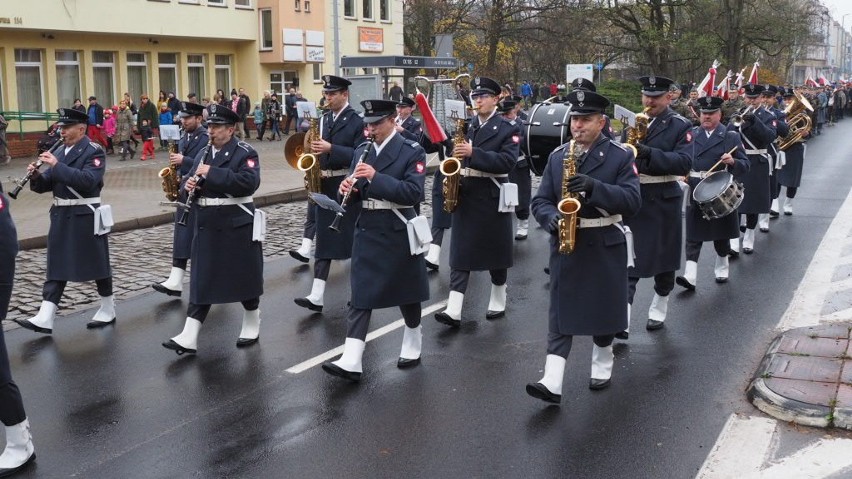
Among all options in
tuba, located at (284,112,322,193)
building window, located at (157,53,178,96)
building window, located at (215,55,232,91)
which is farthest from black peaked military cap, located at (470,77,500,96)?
building window, located at (215,55,232,91)

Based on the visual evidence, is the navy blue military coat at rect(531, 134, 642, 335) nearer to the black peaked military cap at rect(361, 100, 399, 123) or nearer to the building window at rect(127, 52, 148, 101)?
the black peaked military cap at rect(361, 100, 399, 123)

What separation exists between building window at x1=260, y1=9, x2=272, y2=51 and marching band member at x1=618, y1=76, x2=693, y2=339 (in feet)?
105

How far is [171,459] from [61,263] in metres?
3.71

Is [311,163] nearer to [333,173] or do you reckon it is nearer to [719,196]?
[333,173]

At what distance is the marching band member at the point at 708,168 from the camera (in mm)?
10414

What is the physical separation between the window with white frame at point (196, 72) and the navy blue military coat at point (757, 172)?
2754 centimetres

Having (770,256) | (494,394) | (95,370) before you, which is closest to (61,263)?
(95,370)

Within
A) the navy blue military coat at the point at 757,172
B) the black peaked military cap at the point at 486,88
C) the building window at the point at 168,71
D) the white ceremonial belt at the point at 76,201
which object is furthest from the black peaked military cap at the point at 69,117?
the building window at the point at 168,71

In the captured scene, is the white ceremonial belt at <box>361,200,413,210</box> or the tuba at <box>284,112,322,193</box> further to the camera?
the tuba at <box>284,112,322,193</box>

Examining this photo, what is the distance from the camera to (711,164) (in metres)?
10.6

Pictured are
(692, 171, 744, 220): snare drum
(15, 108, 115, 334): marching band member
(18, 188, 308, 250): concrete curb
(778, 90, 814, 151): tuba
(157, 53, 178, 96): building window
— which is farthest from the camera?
(157, 53, 178, 96): building window

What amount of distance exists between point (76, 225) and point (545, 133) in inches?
187

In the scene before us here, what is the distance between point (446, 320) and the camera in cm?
891

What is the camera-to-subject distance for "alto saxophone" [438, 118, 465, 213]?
8.34 m
